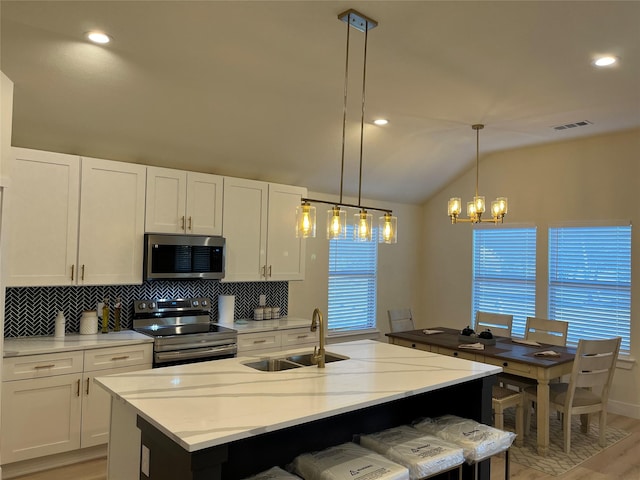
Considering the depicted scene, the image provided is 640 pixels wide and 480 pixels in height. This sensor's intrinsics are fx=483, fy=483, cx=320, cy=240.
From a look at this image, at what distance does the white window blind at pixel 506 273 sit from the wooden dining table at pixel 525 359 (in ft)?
4.08

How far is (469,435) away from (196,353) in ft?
7.57

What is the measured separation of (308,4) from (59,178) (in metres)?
2.31

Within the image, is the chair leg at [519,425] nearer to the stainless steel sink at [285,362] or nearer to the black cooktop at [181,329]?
the stainless steel sink at [285,362]

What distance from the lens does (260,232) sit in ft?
16.0

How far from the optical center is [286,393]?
2270mm

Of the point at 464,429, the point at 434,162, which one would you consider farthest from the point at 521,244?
the point at 464,429

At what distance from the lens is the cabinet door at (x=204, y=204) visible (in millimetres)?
4379

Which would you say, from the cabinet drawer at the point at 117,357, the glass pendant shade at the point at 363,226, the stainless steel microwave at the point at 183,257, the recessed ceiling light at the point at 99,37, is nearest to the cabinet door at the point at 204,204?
the stainless steel microwave at the point at 183,257

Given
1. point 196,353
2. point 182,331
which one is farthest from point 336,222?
point 182,331

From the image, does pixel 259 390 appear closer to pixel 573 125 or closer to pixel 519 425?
pixel 519 425

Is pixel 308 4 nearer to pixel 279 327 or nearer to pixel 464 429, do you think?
pixel 464 429

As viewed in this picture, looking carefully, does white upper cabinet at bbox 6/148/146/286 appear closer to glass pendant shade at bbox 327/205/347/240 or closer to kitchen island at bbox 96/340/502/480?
kitchen island at bbox 96/340/502/480

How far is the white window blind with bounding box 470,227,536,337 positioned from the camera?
5.74 m

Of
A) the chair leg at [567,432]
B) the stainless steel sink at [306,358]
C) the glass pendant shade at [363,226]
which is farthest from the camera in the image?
the chair leg at [567,432]
